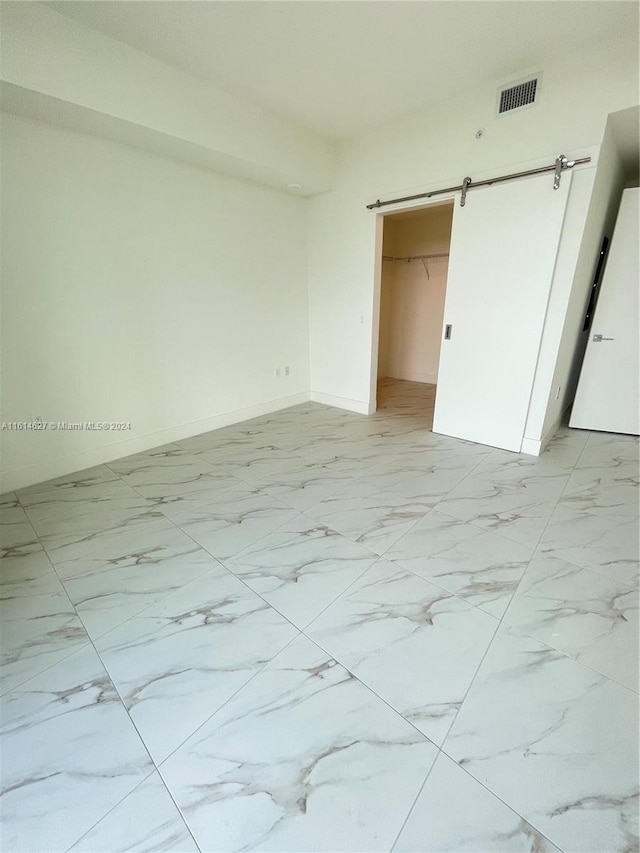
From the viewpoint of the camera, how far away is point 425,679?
51.5 inches

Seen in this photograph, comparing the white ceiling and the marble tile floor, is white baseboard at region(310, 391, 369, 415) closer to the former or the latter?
the marble tile floor

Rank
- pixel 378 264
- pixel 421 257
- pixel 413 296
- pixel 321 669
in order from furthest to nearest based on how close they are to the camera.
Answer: pixel 413 296 → pixel 421 257 → pixel 378 264 → pixel 321 669

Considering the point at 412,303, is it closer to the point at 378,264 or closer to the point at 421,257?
the point at 421,257

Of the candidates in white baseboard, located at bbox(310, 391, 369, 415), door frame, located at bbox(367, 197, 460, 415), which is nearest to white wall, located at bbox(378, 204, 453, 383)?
door frame, located at bbox(367, 197, 460, 415)

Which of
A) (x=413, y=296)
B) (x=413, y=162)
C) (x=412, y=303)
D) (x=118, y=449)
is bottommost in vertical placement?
(x=118, y=449)

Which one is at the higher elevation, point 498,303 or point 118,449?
point 498,303

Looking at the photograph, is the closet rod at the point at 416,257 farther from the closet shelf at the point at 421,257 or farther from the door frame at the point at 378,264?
the door frame at the point at 378,264

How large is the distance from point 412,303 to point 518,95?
10.0ft

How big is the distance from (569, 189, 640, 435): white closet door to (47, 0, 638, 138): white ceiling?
147 centimetres

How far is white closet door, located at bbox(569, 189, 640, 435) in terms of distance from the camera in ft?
10.4

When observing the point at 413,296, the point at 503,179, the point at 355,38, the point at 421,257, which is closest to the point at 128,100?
the point at 355,38

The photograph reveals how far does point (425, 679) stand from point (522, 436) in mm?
2416

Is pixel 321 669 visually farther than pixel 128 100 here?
No

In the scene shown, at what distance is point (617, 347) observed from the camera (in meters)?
3.37
